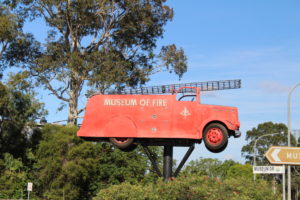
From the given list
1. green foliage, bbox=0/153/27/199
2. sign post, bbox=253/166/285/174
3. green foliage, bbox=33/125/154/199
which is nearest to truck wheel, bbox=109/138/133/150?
sign post, bbox=253/166/285/174

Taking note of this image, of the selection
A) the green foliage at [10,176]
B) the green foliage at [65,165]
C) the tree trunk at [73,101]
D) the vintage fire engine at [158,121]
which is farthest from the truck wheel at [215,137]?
the green foliage at [10,176]

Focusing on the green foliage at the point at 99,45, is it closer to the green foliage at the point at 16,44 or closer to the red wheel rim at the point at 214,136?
the green foliage at the point at 16,44

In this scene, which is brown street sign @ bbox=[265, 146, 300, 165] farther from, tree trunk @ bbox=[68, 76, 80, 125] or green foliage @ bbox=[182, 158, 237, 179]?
green foliage @ bbox=[182, 158, 237, 179]

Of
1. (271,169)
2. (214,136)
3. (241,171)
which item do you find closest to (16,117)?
(271,169)

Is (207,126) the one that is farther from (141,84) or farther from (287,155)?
(141,84)

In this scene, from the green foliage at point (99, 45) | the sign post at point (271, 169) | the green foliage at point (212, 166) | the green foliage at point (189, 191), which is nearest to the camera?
the green foliage at point (189, 191)

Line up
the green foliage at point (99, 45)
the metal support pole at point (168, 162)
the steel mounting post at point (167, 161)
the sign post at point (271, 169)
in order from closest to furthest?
the steel mounting post at point (167, 161), the metal support pole at point (168, 162), the sign post at point (271, 169), the green foliage at point (99, 45)

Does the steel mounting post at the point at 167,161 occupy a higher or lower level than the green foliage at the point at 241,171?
higher

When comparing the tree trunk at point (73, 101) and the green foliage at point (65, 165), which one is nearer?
the tree trunk at point (73, 101)

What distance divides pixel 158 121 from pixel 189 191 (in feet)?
8.96

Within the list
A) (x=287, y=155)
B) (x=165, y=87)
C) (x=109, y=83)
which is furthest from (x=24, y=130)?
(x=287, y=155)

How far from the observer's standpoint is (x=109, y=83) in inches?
1542

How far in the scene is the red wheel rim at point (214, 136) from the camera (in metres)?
16.1

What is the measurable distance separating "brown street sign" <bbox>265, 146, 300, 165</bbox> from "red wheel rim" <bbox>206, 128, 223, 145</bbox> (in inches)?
135
